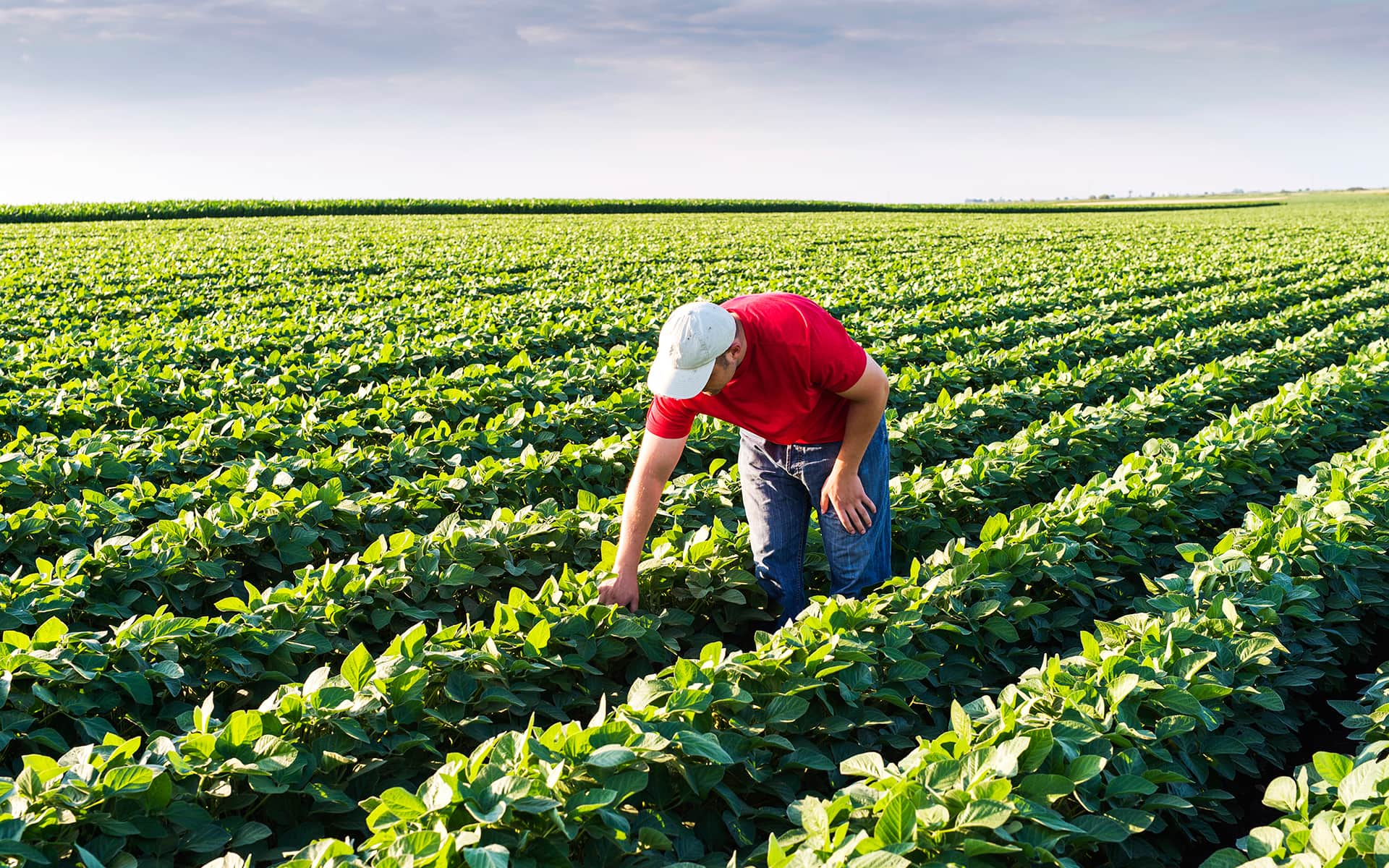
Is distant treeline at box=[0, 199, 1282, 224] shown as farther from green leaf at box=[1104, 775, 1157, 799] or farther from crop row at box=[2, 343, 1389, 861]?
green leaf at box=[1104, 775, 1157, 799]

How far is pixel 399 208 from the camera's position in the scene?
145ft

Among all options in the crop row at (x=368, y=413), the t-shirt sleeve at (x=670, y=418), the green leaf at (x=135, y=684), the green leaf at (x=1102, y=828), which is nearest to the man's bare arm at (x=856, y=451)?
the t-shirt sleeve at (x=670, y=418)

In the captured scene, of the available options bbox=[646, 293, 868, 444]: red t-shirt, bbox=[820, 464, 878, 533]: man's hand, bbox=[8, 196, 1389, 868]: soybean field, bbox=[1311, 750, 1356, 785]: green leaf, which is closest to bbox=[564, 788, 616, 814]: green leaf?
bbox=[8, 196, 1389, 868]: soybean field

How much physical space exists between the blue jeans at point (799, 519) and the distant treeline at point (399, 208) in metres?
41.8

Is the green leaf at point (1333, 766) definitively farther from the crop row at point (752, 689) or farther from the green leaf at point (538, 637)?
the green leaf at point (538, 637)

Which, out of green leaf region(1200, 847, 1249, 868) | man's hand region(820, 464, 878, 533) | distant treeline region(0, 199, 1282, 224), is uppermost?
distant treeline region(0, 199, 1282, 224)

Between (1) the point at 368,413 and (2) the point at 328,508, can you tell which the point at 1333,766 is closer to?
(2) the point at 328,508

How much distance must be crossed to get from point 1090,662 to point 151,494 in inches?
180

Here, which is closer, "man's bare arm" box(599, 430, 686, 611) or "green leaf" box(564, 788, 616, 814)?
"green leaf" box(564, 788, 616, 814)

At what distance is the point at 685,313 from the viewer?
113 inches

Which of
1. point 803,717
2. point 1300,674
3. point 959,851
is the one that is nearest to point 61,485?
point 803,717

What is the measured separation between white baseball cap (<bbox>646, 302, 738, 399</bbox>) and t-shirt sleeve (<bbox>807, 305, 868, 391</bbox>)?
1.33 ft

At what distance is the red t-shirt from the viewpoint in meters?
3.16

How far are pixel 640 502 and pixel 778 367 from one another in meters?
0.68
